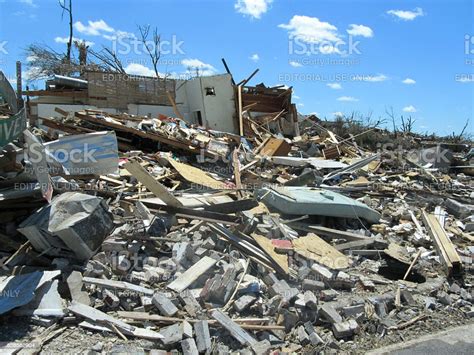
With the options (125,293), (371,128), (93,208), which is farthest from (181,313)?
(371,128)

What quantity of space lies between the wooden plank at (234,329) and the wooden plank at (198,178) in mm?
4301

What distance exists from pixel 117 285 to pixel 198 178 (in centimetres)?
461

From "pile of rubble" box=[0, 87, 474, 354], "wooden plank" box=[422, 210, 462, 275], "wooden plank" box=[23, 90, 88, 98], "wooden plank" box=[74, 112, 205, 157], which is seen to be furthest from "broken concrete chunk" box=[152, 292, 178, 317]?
"wooden plank" box=[23, 90, 88, 98]

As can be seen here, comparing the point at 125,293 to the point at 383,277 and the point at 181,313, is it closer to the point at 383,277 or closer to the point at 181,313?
the point at 181,313

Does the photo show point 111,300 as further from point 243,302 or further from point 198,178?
point 198,178

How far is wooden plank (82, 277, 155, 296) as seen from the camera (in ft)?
14.4

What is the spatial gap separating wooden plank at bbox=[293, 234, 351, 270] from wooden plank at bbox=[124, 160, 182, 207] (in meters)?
1.86

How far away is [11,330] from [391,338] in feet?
11.8

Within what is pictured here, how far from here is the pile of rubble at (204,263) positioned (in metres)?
3.94

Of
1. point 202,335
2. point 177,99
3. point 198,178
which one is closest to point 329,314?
point 202,335

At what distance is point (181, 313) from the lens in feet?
13.7

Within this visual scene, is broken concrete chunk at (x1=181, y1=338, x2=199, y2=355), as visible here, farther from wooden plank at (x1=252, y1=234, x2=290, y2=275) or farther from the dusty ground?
wooden plank at (x1=252, y1=234, x2=290, y2=275)

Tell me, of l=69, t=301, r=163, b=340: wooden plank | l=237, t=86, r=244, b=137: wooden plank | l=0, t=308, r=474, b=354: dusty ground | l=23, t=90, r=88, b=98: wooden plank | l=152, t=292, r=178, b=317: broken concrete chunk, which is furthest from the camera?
l=23, t=90, r=88, b=98: wooden plank

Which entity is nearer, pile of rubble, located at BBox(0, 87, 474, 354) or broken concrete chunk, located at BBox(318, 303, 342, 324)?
pile of rubble, located at BBox(0, 87, 474, 354)
